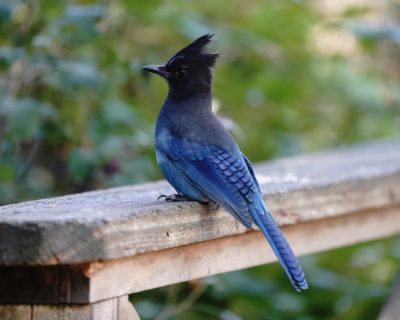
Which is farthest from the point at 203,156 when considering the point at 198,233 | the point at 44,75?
the point at 44,75

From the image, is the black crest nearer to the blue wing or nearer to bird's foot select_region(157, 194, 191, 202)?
the blue wing

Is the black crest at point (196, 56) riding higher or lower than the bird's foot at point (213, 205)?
higher

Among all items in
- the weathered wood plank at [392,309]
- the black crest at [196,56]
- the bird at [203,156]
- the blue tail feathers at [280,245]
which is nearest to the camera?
the blue tail feathers at [280,245]

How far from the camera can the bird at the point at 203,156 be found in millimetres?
2213

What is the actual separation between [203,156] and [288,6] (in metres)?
2.08

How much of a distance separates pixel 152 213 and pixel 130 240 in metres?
0.14

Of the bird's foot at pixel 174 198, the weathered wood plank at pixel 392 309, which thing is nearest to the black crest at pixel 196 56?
the bird's foot at pixel 174 198

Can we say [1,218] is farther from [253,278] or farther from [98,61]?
[253,278]

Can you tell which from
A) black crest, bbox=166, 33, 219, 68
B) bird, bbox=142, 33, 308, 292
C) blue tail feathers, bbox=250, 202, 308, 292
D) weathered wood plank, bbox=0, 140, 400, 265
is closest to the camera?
weathered wood plank, bbox=0, 140, 400, 265

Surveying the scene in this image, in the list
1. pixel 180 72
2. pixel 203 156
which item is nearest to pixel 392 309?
pixel 203 156

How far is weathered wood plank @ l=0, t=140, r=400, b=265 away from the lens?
1.64 metres

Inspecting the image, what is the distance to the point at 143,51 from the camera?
455cm

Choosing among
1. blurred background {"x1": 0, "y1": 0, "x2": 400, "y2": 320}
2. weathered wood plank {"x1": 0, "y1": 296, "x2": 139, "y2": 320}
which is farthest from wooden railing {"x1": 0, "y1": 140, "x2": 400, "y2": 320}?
blurred background {"x1": 0, "y1": 0, "x2": 400, "y2": 320}

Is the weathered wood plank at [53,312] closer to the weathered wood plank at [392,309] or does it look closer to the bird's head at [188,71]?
the bird's head at [188,71]
